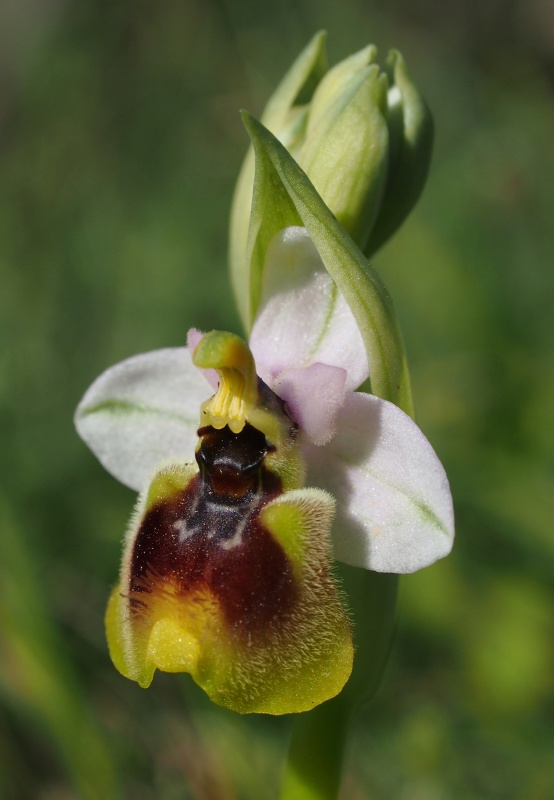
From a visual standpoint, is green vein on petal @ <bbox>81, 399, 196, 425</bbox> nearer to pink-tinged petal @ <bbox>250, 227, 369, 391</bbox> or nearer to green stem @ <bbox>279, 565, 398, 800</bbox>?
pink-tinged petal @ <bbox>250, 227, 369, 391</bbox>

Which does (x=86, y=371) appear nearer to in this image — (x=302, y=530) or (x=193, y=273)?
(x=193, y=273)

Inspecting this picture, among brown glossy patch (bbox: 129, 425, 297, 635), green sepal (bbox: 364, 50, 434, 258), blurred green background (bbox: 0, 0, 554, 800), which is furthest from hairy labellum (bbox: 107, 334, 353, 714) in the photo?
blurred green background (bbox: 0, 0, 554, 800)

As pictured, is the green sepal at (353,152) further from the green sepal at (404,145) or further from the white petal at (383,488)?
the white petal at (383,488)

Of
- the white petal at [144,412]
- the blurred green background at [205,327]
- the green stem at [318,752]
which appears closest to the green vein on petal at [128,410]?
the white petal at [144,412]

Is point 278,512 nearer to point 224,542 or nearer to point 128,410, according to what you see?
point 224,542

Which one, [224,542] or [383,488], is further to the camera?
[383,488]

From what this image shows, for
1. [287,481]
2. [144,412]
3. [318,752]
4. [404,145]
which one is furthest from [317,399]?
[318,752]
